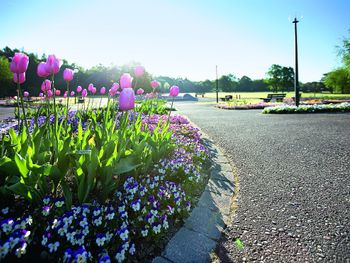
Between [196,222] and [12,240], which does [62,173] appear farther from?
[196,222]

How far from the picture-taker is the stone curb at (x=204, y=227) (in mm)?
1708

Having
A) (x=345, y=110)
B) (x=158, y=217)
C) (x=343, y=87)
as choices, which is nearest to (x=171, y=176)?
(x=158, y=217)

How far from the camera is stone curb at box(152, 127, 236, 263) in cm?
171

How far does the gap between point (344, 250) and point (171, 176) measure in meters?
1.83

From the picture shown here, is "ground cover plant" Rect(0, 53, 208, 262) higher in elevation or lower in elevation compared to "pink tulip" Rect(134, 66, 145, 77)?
lower

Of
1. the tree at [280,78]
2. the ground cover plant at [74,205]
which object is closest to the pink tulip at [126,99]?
the ground cover plant at [74,205]

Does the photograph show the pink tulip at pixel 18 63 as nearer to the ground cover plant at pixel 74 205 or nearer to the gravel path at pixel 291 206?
the ground cover plant at pixel 74 205

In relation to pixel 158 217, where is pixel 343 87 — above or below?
above

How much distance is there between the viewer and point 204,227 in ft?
6.79

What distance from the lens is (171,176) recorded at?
2.92 meters

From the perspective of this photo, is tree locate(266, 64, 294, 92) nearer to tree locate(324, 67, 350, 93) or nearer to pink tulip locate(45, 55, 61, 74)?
tree locate(324, 67, 350, 93)

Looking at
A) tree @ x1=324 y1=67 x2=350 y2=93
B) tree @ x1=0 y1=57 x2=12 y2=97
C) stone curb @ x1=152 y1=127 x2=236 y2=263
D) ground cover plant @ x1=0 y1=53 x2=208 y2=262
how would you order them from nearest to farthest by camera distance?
ground cover plant @ x1=0 y1=53 x2=208 y2=262 → stone curb @ x1=152 y1=127 x2=236 y2=263 → tree @ x1=0 y1=57 x2=12 y2=97 → tree @ x1=324 y1=67 x2=350 y2=93

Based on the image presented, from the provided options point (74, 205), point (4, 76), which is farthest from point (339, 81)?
point (4, 76)

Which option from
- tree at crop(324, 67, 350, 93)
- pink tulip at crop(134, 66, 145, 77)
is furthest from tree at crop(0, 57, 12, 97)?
tree at crop(324, 67, 350, 93)
